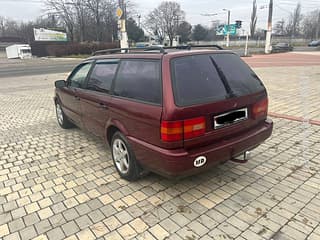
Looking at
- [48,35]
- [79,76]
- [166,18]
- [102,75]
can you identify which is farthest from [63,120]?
[166,18]

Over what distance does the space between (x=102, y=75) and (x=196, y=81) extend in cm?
160

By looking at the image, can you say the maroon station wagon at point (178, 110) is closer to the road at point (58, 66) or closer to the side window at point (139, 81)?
the side window at point (139, 81)

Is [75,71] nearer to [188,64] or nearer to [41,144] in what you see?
[41,144]

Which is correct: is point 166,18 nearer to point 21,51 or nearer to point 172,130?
point 21,51

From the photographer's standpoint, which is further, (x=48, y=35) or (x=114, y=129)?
(x=48, y=35)

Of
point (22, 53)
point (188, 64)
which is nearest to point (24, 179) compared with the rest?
point (188, 64)

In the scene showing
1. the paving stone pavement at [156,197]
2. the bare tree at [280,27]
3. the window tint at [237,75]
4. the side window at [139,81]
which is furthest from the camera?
the bare tree at [280,27]

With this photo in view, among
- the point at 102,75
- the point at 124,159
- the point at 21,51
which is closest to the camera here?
the point at 124,159

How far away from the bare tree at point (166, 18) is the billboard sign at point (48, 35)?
29011 mm

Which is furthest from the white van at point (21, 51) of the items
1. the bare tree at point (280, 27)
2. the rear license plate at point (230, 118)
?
the bare tree at point (280, 27)

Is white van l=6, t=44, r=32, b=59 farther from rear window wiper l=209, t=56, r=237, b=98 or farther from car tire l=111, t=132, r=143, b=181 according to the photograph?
rear window wiper l=209, t=56, r=237, b=98

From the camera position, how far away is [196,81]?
2.66 meters

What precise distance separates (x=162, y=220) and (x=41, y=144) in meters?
3.19

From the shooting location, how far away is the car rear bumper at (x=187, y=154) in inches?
98.5
